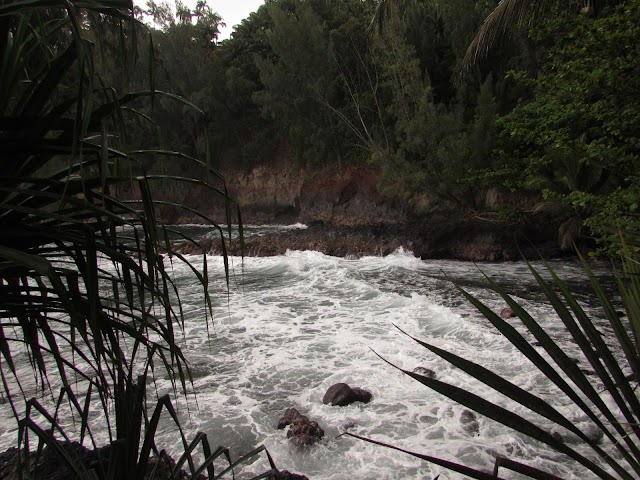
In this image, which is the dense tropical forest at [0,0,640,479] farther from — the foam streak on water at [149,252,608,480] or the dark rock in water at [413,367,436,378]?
the dark rock in water at [413,367,436,378]

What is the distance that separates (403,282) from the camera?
340 inches

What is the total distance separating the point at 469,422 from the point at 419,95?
1196cm

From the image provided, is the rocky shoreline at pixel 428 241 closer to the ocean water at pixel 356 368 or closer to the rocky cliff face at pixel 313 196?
the ocean water at pixel 356 368

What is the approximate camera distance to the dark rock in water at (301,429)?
11.0 ft

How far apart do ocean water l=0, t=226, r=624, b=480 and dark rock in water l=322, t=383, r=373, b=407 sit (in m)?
0.06

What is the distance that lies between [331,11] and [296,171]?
26.5 feet

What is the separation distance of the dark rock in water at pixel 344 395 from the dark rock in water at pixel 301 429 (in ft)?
1.45

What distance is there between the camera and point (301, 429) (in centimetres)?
341

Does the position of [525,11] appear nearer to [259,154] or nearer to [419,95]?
[419,95]

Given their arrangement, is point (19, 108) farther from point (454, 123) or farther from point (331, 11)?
point (331, 11)

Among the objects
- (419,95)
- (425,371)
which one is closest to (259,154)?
(419,95)

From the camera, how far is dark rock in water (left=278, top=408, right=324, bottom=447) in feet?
11.0

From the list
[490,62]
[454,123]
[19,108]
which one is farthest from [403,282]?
[490,62]

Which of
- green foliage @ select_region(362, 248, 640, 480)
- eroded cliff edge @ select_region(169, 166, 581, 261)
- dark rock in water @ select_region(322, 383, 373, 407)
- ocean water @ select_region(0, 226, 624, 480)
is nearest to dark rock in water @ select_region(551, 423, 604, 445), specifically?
ocean water @ select_region(0, 226, 624, 480)
